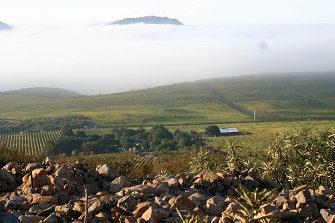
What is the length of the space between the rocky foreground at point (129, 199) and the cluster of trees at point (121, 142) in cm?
7177

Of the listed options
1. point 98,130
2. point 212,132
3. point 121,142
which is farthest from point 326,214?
point 98,130

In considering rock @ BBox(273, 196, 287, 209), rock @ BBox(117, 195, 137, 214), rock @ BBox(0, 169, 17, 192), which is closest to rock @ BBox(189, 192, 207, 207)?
rock @ BBox(117, 195, 137, 214)

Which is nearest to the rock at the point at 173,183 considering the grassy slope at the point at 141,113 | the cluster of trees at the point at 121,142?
the cluster of trees at the point at 121,142

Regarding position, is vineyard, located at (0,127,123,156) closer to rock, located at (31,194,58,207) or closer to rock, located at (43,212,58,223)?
rock, located at (31,194,58,207)

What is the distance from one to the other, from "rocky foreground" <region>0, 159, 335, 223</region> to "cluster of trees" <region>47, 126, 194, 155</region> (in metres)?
71.8

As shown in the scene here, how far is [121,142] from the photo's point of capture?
355 ft

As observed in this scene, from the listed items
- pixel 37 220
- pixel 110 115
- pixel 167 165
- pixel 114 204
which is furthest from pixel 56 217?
pixel 110 115

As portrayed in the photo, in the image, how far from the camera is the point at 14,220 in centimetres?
1022

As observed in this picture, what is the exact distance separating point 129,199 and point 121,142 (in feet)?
315

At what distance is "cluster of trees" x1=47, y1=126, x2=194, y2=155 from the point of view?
96.2 metres

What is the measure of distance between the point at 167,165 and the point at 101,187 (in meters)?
14.3

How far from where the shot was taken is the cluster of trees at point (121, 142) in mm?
96250

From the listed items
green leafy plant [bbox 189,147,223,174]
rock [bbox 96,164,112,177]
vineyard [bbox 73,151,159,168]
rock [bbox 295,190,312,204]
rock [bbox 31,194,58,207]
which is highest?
rock [bbox 31,194,58,207]

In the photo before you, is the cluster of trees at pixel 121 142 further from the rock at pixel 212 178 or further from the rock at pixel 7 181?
the rock at pixel 7 181
